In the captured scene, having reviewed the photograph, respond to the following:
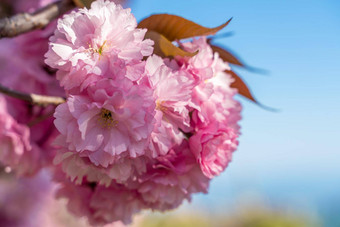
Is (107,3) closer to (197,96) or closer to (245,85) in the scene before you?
(197,96)

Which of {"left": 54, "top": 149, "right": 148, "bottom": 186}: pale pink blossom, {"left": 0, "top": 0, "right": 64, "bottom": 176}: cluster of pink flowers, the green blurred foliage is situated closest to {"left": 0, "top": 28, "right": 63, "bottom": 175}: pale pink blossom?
{"left": 0, "top": 0, "right": 64, "bottom": 176}: cluster of pink flowers

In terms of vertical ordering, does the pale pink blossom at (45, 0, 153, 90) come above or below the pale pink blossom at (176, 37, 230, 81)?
above

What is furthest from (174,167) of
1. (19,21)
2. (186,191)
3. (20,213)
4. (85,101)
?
(20,213)

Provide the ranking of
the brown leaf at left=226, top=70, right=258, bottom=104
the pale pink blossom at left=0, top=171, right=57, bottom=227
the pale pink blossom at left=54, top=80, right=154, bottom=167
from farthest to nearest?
the pale pink blossom at left=0, top=171, right=57, bottom=227 < the brown leaf at left=226, top=70, right=258, bottom=104 < the pale pink blossom at left=54, top=80, right=154, bottom=167

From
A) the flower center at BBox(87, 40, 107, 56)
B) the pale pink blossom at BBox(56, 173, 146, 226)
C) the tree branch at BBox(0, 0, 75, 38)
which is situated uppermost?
the flower center at BBox(87, 40, 107, 56)

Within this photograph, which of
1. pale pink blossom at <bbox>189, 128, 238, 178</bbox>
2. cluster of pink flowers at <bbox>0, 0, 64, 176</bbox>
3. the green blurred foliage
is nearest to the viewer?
pale pink blossom at <bbox>189, 128, 238, 178</bbox>

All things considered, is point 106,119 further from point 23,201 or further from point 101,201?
point 23,201

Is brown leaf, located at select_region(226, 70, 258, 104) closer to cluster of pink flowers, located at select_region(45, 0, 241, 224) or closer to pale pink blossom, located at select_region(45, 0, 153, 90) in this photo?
cluster of pink flowers, located at select_region(45, 0, 241, 224)

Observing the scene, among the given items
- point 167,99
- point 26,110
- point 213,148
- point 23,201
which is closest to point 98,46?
point 167,99

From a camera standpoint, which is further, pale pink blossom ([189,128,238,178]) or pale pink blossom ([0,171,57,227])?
pale pink blossom ([0,171,57,227])
